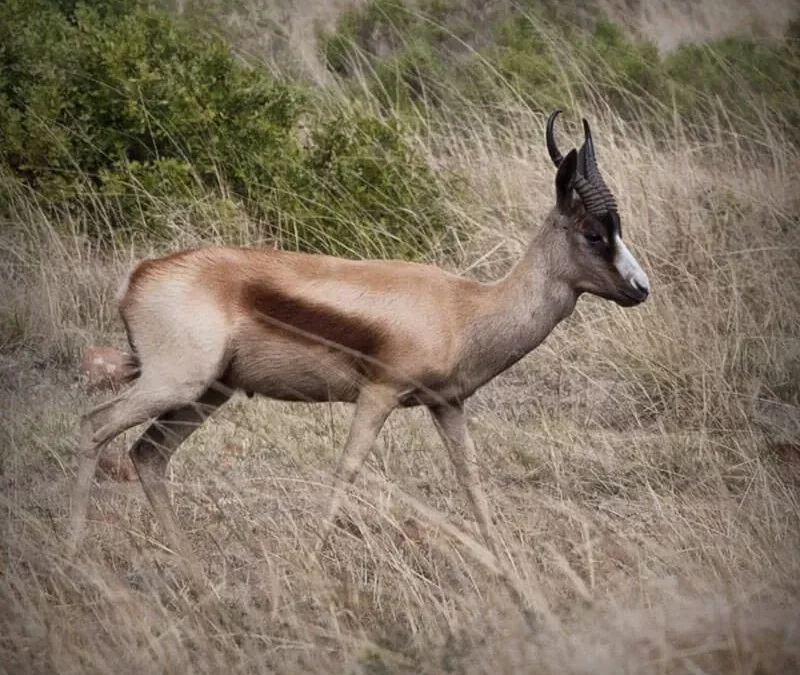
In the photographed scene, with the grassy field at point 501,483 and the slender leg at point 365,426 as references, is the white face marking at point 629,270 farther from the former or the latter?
the slender leg at point 365,426

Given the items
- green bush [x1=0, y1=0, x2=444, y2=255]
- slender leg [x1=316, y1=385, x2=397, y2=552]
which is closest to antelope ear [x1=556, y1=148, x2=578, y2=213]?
slender leg [x1=316, y1=385, x2=397, y2=552]

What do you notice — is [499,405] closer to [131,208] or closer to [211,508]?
[211,508]

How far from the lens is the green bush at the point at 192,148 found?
31.9 feet

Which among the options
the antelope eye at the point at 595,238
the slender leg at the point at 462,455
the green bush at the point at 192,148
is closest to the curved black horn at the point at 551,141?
the antelope eye at the point at 595,238

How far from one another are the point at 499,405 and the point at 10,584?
3357 millimetres

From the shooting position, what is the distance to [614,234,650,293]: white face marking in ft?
20.7

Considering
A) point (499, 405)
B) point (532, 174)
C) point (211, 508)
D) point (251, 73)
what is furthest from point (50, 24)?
point (211, 508)

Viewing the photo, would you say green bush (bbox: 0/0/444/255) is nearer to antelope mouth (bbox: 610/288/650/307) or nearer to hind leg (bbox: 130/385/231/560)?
hind leg (bbox: 130/385/231/560)

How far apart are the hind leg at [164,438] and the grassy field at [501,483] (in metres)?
0.12

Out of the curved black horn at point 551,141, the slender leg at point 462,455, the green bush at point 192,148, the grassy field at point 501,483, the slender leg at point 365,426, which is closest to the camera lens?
the grassy field at point 501,483

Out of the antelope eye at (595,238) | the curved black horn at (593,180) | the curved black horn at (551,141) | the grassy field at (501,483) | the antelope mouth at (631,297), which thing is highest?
the curved black horn at (551,141)

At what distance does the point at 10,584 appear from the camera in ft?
17.6

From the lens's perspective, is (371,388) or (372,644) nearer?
(372,644)

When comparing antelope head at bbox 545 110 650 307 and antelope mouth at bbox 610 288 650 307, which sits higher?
antelope head at bbox 545 110 650 307
